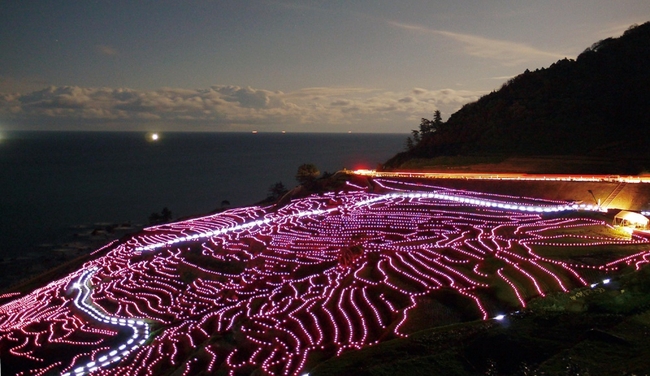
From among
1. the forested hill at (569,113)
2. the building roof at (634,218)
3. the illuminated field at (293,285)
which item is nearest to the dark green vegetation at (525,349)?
the illuminated field at (293,285)

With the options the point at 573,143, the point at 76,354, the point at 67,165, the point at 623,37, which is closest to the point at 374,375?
the point at 76,354

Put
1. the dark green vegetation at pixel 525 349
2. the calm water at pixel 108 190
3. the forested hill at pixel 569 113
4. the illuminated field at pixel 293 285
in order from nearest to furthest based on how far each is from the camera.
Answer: the dark green vegetation at pixel 525 349 → the illuminated field at pixel 293 285 → the forested hill at pixel 569 113 → the calm water at pixel 108 190

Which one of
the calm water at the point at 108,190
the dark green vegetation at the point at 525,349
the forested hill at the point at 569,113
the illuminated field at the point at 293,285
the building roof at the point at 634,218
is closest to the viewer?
the dark green vegetation at the point at 525,349

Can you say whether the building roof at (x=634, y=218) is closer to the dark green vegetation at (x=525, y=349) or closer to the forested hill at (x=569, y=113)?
the dark green vegetation at (x=525, y=349)

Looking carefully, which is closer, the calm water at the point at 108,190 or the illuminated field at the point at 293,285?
the illuminated field at the point at 293,285

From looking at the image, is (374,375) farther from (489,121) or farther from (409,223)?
(489,121)
